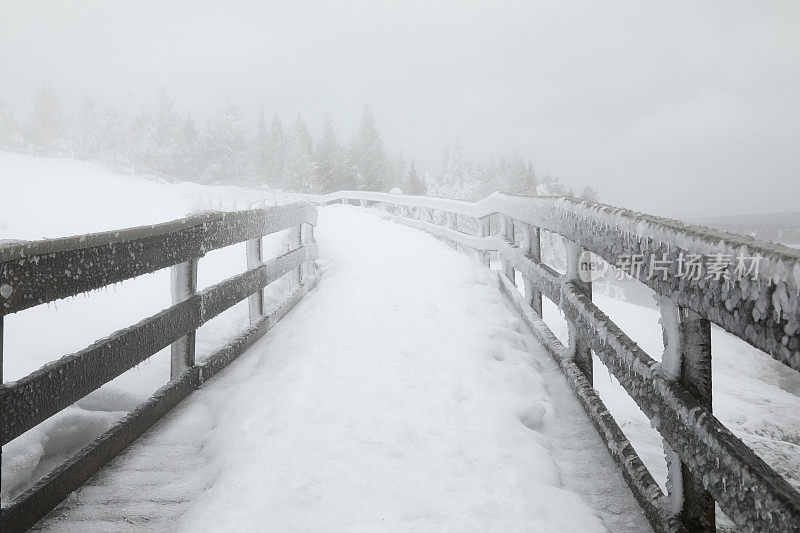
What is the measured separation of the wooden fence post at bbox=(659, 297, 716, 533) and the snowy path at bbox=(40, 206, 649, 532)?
1.00ft

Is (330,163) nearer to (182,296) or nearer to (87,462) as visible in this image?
(182,296)

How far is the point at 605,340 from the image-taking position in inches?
102

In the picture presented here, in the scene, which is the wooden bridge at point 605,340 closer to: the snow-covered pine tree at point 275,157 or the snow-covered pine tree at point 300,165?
the snow-covered pine tree at point 300,165

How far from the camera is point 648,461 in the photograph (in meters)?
2.86

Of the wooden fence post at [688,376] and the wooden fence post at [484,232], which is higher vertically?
the wooden fence post at [484,232]

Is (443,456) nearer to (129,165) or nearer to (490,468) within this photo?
(490,468)

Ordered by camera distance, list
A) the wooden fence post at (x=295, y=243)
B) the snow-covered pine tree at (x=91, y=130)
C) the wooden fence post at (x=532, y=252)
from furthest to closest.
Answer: the snow-covered pine tree at (x=91, y=130)
the wooden fence post at (x=295, y=243)
the wooden fence post at (x=532, y=252)

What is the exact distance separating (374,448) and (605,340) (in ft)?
4.21

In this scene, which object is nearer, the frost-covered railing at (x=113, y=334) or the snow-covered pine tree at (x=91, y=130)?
the frost-covered railing at (x=113, y=334)

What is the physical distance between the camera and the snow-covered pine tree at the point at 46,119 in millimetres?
71250

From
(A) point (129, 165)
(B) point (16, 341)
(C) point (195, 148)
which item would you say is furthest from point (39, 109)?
(B) point (16, 341)

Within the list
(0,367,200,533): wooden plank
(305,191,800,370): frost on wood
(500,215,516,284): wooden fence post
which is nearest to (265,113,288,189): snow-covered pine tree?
(500,215,516,284): wooden fence post

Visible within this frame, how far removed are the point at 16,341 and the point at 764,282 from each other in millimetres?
4949

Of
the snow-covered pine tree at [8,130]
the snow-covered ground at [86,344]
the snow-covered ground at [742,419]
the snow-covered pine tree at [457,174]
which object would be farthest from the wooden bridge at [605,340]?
the snow-covered pine tree at [8,130]
